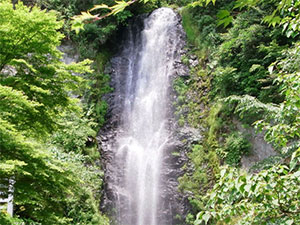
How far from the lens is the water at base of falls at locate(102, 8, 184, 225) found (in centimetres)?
1013

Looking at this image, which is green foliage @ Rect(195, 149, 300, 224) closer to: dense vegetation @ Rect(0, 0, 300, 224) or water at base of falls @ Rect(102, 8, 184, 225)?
dense vegetation @ Rect(0, 0, 300, 224)

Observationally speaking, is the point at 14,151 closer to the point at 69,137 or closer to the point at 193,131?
the point at 69,137

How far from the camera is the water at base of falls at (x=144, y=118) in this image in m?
10.1

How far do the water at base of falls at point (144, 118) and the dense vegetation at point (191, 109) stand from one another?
0.78 metres

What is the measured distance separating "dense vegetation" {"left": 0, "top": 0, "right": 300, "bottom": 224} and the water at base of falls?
0.78m

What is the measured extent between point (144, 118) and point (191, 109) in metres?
2.16

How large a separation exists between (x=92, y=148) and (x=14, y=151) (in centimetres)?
698

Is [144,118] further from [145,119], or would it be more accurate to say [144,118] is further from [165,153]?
[165,153]

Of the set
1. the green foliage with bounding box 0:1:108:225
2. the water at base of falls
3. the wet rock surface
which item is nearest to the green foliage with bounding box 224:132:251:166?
the wet rock surface

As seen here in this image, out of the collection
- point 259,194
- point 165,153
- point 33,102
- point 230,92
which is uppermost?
point 230,92

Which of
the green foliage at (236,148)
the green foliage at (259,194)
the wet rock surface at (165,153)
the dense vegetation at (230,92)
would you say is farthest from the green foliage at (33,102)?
the green foliage at (236,148)

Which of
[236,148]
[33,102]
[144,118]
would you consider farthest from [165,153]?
[33,102]

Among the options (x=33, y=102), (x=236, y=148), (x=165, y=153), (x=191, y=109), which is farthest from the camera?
(x=191, y=109)

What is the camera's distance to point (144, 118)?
1255cm
